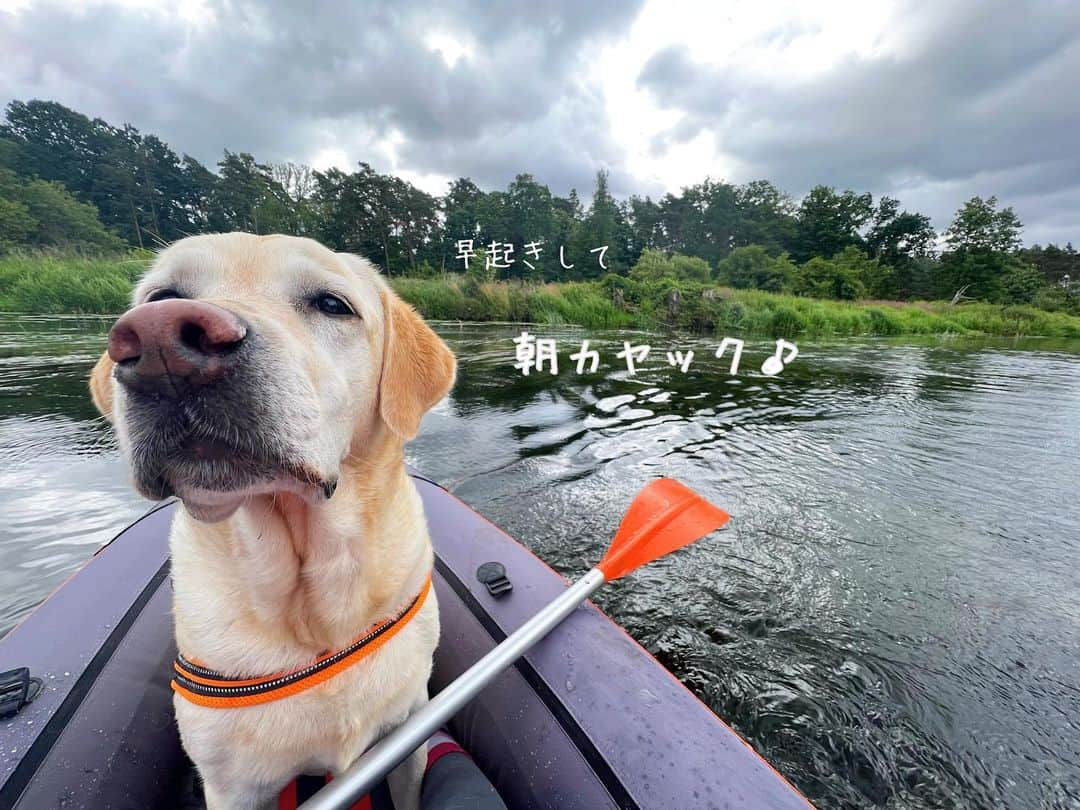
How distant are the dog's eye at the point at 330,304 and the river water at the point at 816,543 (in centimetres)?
220

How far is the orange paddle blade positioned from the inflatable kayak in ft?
1.57

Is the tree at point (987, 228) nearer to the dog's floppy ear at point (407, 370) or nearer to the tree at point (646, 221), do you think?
the tree at point (646, 221)

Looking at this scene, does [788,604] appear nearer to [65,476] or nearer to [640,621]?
[640,621]

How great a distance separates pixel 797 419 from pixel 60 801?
283 inches

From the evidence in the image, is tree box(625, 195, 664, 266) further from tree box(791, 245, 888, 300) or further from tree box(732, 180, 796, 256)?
tree box(791, 245, 888, 300)

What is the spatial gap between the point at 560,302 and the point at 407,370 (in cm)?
1757

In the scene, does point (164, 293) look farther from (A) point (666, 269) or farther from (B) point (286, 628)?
(A) point (666, 269)

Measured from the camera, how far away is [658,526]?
2369mm

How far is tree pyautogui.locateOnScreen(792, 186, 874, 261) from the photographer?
4891cm

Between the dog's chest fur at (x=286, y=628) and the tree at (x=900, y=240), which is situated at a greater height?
the tree at (x=900, y=240)

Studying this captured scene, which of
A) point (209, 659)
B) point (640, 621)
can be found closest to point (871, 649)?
point (640, 621)

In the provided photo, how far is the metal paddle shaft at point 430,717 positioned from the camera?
3.48ft

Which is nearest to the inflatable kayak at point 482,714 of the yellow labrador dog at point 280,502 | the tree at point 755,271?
the yellow labrador dog at point 280,502

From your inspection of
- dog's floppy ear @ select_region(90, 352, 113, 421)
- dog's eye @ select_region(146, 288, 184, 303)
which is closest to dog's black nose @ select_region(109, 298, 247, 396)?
dog's eye @ select_region(146, 288, 184, 303)
